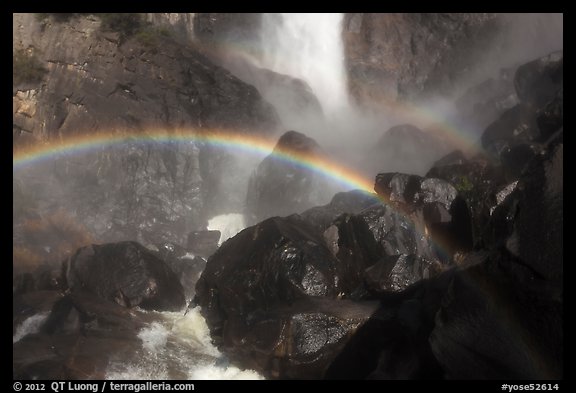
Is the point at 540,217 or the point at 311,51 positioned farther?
the point at 311,51

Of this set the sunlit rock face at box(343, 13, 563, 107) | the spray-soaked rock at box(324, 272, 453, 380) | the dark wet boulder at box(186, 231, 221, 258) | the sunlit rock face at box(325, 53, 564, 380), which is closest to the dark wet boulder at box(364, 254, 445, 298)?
the spray-soaked rock at box(324, 272, 453, 380)

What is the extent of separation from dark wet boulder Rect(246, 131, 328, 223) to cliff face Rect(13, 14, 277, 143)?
4.44m

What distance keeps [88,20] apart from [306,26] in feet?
46.6

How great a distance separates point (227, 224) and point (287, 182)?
11.8ft

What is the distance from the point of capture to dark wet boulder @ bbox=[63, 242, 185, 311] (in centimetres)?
1336

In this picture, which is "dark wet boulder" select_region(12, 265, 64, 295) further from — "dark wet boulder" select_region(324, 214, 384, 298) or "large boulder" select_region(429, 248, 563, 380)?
"large boulder" select_region(429, 248, 563, 380)

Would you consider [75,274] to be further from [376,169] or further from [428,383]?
[376,169]

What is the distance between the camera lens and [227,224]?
21.0 m

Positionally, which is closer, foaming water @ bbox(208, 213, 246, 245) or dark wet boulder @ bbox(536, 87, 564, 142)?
dark wet boulder @ bbox(536, 87, 564, 142)

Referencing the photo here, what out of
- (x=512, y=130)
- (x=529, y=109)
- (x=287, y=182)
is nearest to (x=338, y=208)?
(x=287, y=182)

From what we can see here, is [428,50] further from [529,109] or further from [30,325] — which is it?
[30,325]

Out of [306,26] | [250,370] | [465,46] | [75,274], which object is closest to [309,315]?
[250,370]

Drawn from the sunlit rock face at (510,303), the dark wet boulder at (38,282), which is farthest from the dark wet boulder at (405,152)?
the sunlit rock face at (510,303)

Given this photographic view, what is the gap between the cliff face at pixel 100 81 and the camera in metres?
20.4
